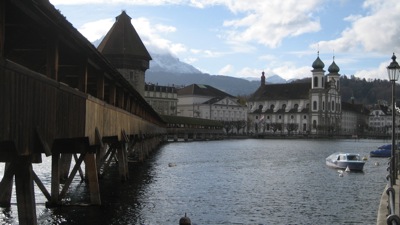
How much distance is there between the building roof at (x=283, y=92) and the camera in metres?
186

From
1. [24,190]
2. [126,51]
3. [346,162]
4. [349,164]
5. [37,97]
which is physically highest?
[126,51]

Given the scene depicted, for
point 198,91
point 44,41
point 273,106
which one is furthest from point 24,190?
point 273,106

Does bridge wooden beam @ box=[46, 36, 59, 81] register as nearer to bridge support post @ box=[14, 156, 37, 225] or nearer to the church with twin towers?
bridge support post @ box=[14, 156, 37, 225]

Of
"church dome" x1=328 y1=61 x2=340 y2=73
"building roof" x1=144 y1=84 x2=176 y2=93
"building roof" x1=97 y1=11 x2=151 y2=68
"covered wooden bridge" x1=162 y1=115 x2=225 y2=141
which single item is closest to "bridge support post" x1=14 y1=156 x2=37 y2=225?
"building roof" x1=97 y1=11 x2=151 y2=68

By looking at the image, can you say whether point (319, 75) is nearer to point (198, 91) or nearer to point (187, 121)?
point (198, 91)

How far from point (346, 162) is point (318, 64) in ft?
445

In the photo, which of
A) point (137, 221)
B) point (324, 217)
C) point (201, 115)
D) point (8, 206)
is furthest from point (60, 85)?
point (201, 115)

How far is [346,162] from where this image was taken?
44.5m

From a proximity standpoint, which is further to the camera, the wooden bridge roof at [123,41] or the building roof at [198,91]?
the building roof at [198,91]

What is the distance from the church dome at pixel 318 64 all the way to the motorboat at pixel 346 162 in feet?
434

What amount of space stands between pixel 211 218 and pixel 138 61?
58784 mm

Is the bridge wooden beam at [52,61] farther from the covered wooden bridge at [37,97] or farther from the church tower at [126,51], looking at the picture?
the church tower at [126,51]

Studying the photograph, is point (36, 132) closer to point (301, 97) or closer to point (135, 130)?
point (135, 130)

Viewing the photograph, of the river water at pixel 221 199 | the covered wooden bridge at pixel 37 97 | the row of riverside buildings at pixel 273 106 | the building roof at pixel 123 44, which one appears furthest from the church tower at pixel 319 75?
the covered wooden bridge at pixel 37 97
